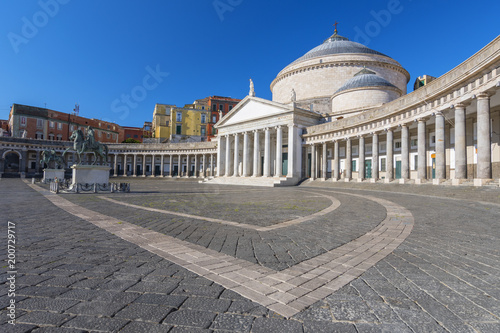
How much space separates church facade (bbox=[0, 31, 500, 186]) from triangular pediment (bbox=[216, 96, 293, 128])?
0.15 metres

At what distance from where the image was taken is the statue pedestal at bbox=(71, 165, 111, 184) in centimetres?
1823

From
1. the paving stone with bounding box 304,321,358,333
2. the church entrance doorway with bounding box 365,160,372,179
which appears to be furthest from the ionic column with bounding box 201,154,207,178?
the paving stone with bounding box 304,321,358,333

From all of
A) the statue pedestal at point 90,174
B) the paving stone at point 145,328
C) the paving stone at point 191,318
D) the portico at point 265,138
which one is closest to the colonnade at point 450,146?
the portico at point 265,138

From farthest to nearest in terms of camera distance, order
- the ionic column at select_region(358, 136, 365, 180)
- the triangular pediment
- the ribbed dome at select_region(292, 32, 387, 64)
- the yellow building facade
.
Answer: the yellow building facade < the ribbed dome at select_region(292, 32, 387, 64) < the triangular pediment < the ionic column at select_region(358, 136, 365, 180)

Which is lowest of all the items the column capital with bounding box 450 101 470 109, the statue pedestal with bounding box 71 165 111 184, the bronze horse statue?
the statue pedestal with bounding box 71 165 111 184

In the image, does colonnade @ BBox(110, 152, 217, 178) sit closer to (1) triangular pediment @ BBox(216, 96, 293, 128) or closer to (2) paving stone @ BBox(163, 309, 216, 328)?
(1) triangular pediment @ BBox(216, 96, 293, 128)

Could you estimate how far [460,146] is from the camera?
54.8ft

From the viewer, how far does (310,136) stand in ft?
117

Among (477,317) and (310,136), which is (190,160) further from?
(477,317)

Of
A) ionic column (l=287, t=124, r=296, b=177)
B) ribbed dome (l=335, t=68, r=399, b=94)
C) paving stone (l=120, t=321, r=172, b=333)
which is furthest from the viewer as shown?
ribbed dome (l=335, t=68, r=399, b=94)

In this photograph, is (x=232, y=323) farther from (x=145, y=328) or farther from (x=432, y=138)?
(x=432, y=138)

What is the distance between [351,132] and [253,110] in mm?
16124

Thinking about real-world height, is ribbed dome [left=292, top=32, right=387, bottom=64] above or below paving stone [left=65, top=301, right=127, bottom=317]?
above

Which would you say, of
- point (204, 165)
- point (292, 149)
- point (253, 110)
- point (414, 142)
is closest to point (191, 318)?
point (414, 142)
